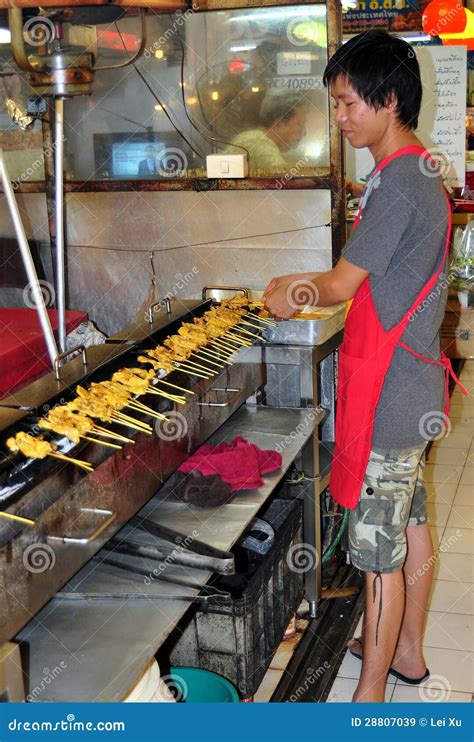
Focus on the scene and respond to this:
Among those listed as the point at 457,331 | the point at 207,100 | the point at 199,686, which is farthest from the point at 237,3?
the point at 457,331

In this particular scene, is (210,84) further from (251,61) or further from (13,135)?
(13,135)

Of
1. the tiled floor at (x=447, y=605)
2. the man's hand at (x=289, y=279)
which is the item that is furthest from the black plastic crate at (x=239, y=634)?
the man's hand at (x=289, y=279)

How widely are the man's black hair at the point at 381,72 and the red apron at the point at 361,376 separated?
6.6 inches

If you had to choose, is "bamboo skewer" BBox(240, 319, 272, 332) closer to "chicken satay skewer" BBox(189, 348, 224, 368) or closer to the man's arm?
the man's arm

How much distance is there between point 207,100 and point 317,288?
215 centimetres

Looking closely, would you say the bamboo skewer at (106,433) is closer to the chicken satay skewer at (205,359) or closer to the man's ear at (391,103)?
the chicken satay skewer at (205,359)

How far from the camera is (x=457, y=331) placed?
7742 millimetres

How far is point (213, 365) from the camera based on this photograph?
123 inches

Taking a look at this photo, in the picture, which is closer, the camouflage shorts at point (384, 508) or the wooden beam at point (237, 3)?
the camouflage shorts at point (384, 508)

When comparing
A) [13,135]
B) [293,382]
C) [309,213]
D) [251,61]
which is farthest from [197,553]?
[13,135]

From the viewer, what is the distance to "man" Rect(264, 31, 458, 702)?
2.64 meters

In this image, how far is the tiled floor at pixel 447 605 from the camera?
3.18 m

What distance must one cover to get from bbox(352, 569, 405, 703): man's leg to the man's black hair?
1.59 metres

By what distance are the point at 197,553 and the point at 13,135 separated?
10.8ft
